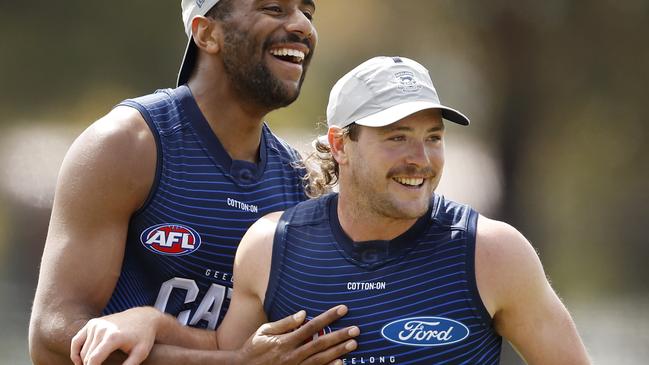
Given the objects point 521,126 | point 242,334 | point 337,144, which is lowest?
point 521,126

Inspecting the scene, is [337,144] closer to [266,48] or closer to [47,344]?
[266,48]

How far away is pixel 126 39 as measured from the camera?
614cm

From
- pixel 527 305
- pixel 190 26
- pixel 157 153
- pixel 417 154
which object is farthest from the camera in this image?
pixel 190 26

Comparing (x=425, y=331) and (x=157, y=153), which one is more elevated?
(x=157, y=153)

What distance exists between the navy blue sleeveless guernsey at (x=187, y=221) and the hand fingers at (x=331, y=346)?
0.47 meters

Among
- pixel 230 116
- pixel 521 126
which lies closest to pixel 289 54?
pixel 230 116

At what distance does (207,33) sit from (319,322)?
1069mm

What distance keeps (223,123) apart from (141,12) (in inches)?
131

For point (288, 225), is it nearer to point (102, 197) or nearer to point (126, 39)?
point (102, 197)

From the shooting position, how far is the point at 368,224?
261cm

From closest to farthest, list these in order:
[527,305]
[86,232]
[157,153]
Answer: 1. [527,305]
2. [86,232]
3. [157,153]

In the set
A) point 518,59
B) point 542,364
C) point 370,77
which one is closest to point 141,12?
point 518,59

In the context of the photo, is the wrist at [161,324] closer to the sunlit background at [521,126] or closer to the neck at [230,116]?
the neck at [230,116]

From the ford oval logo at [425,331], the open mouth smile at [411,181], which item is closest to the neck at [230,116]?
the open mouth smile at [411,181]
